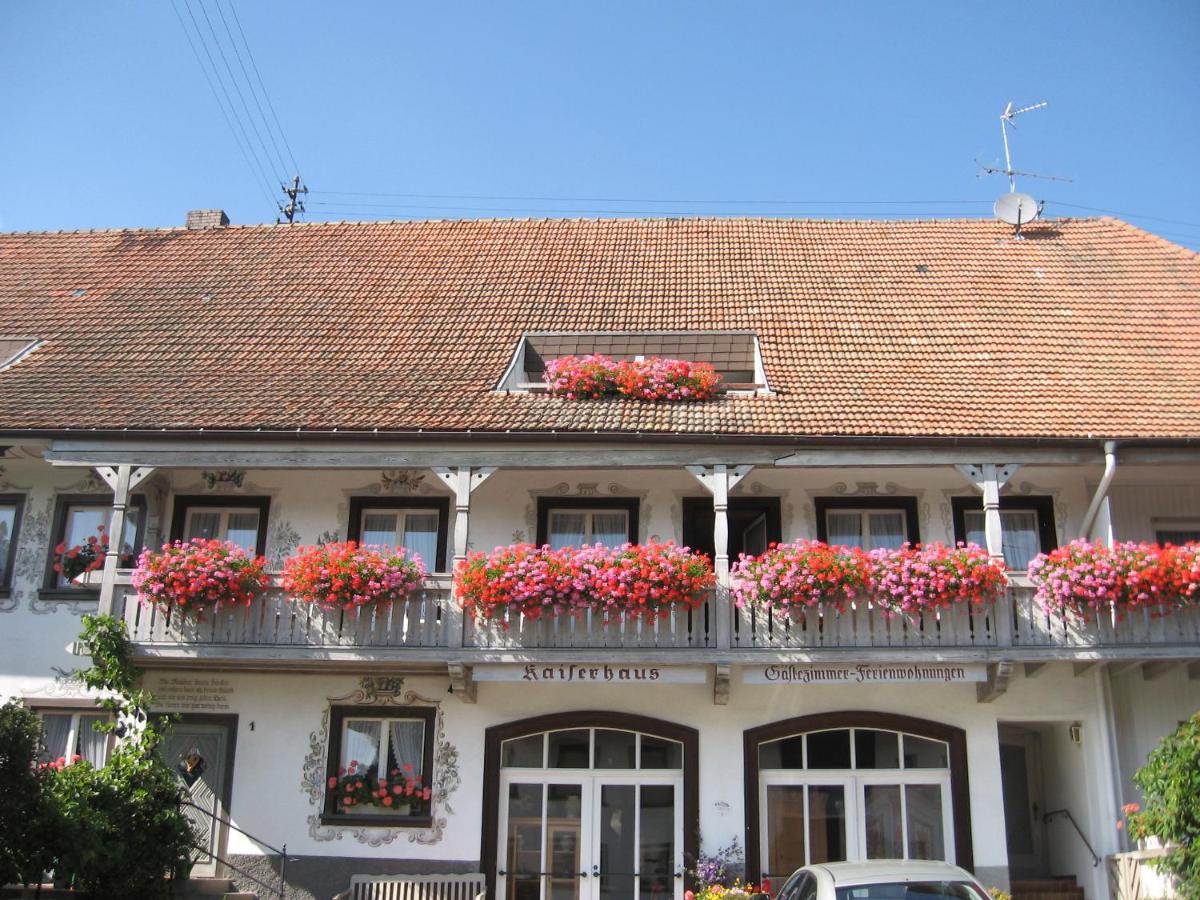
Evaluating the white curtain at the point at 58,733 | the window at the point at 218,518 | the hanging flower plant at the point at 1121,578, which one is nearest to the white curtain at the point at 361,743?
the window at the point at 218,518

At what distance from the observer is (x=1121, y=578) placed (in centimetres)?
1440

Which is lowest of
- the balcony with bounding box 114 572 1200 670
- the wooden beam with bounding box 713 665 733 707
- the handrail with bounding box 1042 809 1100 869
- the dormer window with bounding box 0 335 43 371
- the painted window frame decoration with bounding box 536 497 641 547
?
the handrail with bounding box 1042 809 1100 869

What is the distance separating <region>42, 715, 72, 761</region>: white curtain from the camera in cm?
1650

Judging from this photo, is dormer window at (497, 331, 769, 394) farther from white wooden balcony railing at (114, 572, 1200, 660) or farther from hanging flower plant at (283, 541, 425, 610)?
white wooden balcony railing at (114, 572, 1200, 660)

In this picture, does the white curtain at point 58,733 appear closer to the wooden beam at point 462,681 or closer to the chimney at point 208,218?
the wooden beam at point 462,681

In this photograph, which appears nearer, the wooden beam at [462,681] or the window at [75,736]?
the wooden beam at [462,681]

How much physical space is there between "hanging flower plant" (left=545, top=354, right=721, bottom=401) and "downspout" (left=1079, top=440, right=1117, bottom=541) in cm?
504

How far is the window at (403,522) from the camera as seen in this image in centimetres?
1702

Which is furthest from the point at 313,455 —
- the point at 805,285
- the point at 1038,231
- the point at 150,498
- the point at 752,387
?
the point at 1038,231

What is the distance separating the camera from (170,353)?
1852 centimetres

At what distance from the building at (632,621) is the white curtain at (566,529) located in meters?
0.04

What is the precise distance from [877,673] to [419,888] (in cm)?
612

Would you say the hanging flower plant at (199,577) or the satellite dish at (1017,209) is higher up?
the satellite dish at (1017,209)

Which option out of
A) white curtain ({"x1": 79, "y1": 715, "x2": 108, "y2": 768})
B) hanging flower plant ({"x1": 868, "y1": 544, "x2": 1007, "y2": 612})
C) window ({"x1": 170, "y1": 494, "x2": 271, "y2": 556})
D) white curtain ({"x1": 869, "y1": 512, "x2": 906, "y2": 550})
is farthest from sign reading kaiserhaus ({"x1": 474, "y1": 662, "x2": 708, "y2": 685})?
white curtain ({"x1": 79, "y1": 715, "x2": 108, "y2": 768})
